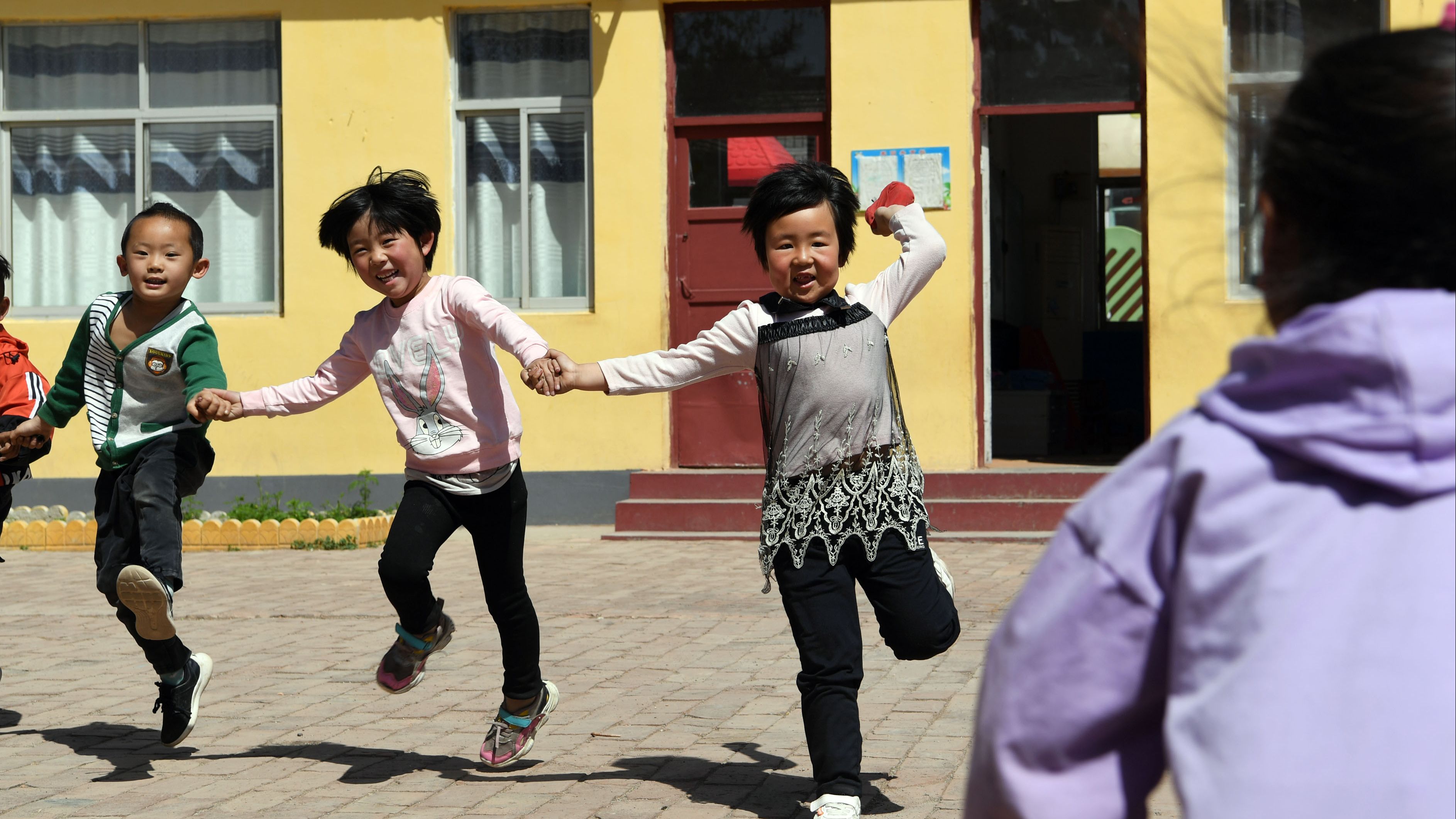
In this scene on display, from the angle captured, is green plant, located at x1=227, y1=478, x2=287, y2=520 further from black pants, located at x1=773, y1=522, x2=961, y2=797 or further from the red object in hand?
black pants, located at x1=773, y1=522, x2=961, y2=797

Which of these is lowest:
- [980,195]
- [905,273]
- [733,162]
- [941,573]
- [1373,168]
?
[941,573]

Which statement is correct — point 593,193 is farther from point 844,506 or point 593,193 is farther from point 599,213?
point 844,506

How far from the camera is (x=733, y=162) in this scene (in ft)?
36.8

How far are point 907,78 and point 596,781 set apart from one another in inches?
290

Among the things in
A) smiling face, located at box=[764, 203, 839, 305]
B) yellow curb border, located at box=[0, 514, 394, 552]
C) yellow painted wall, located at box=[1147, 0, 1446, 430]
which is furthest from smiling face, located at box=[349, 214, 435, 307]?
yellow curb border, located at box=[0, 514, 394, 552]

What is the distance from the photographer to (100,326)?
4879mm

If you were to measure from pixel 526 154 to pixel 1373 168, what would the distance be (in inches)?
418

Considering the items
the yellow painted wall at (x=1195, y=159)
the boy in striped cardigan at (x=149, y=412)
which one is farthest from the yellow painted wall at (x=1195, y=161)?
the boy in striped cardigan at (x=149, y=412)

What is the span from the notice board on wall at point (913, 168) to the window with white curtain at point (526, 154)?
2.09 metres

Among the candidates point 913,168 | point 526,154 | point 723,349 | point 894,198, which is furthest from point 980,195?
point 723,349

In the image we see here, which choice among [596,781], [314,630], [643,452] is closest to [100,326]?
[596,781]

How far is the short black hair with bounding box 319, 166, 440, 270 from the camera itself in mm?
4625

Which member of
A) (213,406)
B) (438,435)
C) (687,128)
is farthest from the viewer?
(687,128)

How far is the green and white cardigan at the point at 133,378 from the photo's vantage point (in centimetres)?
480
